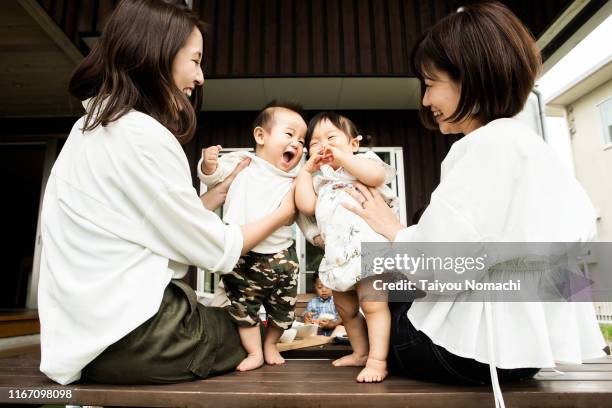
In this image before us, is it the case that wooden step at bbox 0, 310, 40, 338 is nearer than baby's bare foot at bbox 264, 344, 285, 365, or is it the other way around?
baby's bare foot at bbox 264, 344, 285, 365

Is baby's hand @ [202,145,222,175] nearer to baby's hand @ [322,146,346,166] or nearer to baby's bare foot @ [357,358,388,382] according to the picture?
baby's hand @ [322,146,346,166]

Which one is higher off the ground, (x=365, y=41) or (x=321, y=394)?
(x=365, y=41)

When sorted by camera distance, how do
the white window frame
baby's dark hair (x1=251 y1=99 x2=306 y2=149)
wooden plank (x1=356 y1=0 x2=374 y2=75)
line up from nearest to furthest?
baby's dark hair (x1=251 y1=99 x2=306 y2=149), wooden plank (x1=356 y1=0 x2=374 y2=75), the white window frame

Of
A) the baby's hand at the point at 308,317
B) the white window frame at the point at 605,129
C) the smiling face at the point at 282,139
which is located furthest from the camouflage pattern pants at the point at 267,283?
the white window frame at the point at 605,129

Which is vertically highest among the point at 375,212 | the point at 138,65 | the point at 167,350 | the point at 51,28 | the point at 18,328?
the point at 51,28

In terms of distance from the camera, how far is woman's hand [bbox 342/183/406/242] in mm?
1323

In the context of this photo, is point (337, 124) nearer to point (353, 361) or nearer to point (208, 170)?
point (208, 170)

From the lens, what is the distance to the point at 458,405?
0.88m

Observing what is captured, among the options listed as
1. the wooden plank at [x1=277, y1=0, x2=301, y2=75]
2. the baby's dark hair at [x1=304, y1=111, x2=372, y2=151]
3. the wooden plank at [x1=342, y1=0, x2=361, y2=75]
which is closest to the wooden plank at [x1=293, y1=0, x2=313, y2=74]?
the wooden plank at [x1=277, y1=0, x2=301, y2=75]

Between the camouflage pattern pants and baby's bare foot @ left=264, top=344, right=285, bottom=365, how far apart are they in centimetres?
8

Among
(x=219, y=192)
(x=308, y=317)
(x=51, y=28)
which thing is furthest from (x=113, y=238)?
(x=51, y=28)

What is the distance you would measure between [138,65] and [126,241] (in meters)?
0.49

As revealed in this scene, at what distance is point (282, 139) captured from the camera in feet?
5.51

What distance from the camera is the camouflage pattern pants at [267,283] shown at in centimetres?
146
